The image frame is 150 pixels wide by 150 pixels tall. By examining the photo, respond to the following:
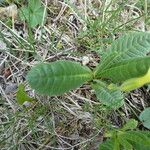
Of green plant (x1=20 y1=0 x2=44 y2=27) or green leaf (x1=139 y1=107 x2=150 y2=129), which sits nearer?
green leaf (x1=139 y1=107 x2=150 y2=129)

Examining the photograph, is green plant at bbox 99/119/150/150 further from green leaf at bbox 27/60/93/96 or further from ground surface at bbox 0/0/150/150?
green leaf at bbox 27/60/93/96

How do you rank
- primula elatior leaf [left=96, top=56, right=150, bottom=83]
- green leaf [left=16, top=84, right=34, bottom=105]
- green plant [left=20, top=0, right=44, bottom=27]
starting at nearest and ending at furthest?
1. primula elatior leaf [left=96, top=56, right=150, bottom=83]
2. green leaf [left=16, top=84, right=34, bottom=105]
3. green plant [left=20, top=0, right=44, bottom=27]

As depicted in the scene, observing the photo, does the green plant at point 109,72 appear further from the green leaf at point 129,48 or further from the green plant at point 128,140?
the green plant at point 128,140

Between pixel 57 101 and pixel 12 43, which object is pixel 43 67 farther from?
pixel 12 43

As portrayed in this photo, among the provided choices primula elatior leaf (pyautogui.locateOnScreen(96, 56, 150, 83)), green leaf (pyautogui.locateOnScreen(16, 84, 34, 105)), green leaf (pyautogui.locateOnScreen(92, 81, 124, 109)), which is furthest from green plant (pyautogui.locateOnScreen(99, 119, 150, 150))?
green leaf (pyautogui.locateOnScreen(16, 84, 34, 105))

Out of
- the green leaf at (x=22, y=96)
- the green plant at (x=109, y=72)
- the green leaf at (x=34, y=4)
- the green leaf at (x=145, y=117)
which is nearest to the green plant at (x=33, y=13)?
the green leaf at (x=34, y=4)

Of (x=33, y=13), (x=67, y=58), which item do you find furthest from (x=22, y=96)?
(x=33, y=13)

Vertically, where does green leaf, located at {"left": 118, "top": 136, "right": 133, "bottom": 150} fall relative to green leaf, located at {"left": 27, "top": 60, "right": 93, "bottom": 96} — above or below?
below

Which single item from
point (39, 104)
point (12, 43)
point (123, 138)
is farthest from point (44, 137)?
point (12, 43)

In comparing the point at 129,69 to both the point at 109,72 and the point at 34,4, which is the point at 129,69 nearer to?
the point at 109,72
